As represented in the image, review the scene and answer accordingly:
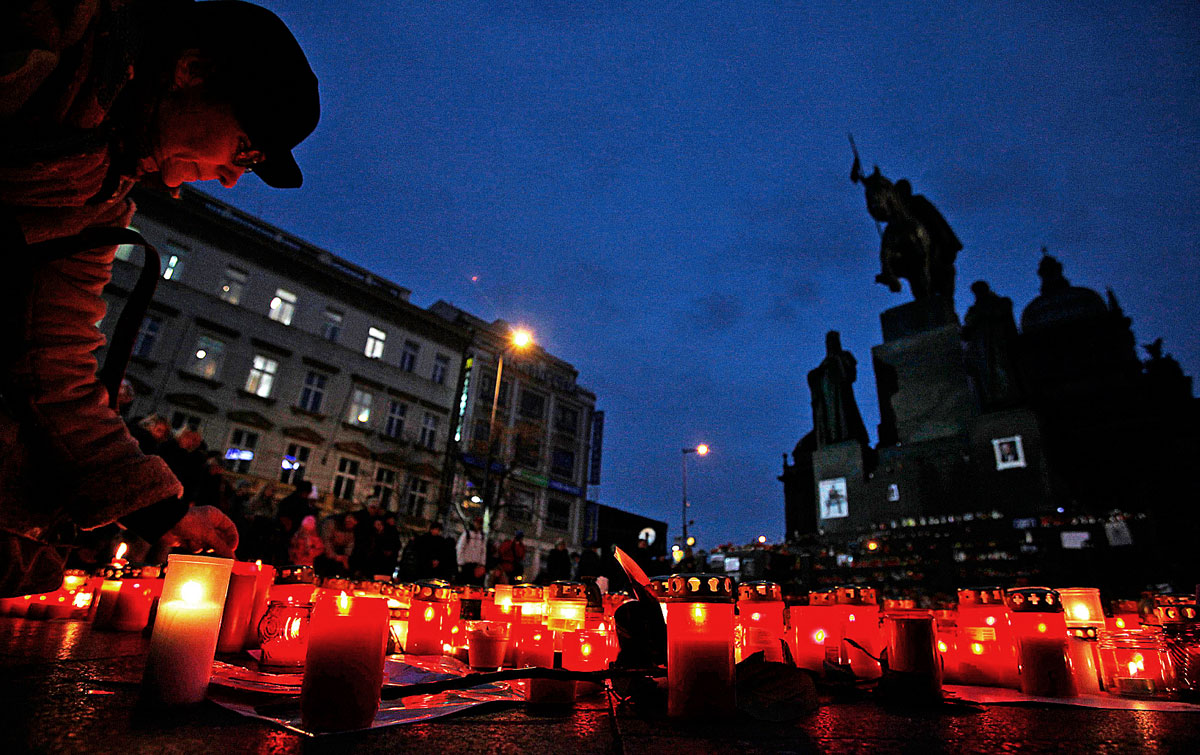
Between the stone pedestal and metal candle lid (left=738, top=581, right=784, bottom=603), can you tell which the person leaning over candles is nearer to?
metal candle lid (left=738, top=581, right=784, bottom=603)

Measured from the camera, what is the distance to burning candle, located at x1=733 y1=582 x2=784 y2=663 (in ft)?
8.24

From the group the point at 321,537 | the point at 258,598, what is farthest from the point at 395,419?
the point at 258,598

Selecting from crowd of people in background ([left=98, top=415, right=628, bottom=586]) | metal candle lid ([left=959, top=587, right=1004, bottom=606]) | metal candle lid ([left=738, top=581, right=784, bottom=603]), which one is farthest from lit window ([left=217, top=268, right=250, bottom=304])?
metal candle lid ([left=959, top=587, right=1004, bottom=606])

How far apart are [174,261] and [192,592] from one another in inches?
977

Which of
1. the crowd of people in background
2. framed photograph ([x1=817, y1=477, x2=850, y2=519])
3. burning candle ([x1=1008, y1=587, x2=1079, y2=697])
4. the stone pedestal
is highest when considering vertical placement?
the stone pedestal

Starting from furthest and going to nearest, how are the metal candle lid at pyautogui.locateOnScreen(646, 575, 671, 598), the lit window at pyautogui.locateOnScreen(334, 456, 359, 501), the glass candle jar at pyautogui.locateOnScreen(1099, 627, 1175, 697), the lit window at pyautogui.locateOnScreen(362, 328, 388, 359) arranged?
the lit window at pyautogui.locateOnScreen(362, 328, 388, 359), the lit window at pyautogui.locateOnScreen(334, 456, 359, 501), the glass candle jar at pyautogui.locateOnScreen(1099, 627, 1175, 697), the metal candle lid at pyautogui.locateOnScreen(646, 575, 671, 598)

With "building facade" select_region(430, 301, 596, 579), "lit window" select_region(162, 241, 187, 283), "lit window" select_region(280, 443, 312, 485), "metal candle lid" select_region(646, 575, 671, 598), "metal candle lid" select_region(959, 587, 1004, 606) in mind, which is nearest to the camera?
"metal candle lid" select_region(646, 575, 671, 598)

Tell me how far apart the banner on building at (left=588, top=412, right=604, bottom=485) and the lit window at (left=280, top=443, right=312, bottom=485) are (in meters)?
18.2

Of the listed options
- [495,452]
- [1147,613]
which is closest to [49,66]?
[1147,613]

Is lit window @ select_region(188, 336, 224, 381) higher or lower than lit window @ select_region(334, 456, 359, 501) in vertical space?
Answer: higher

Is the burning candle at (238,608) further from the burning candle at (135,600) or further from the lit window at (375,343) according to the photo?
the lit window at (375,343)

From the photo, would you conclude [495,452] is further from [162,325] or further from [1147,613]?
[1147,613]

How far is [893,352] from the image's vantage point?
47.9ft

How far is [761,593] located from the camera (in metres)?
2.64
